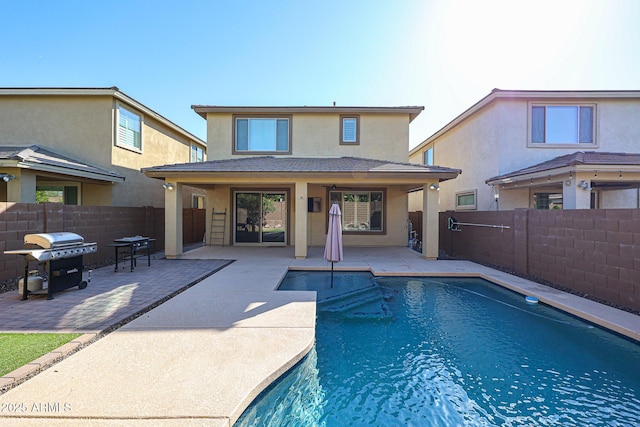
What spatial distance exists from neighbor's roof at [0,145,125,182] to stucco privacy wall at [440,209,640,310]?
50.9 feet

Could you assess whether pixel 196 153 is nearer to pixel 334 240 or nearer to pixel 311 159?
pixel 311 159

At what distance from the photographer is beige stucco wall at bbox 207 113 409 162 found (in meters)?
14.0

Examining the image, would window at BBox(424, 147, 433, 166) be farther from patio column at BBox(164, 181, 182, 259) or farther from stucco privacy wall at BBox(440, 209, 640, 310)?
patio column at BBox(164, 181, 182, 259)

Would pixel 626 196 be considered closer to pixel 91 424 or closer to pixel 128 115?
pixel 91 424

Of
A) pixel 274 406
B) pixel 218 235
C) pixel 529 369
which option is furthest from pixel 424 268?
pixel 218 235

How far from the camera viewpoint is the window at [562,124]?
12.7 meters

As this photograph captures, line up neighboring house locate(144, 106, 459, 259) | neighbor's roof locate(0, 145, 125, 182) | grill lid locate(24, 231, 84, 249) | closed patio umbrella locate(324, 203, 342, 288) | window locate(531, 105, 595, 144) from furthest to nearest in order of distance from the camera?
neighboring house locate(144, 106, 459, 259) → window locate(531, 105, 595, 144) → neighbor's roof locate(0, 145, 125, 182) → closed patio umbrella locate(324, 203, 342, 288) → grill lid locate(24, 231, 84, 249)

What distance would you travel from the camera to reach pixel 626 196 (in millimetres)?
13023

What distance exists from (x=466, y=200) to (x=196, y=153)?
716 inches

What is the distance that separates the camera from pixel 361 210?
48.2 feet

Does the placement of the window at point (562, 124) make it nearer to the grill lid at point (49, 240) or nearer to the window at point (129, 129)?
the grill lid at point (49, 240)

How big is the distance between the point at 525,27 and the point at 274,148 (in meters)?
10.7

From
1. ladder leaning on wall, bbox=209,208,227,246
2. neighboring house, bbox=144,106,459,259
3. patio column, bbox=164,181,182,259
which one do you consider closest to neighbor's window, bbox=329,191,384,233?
neighboring house, bbox=144,106,459,259

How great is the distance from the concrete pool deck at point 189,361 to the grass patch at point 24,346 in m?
0.47
